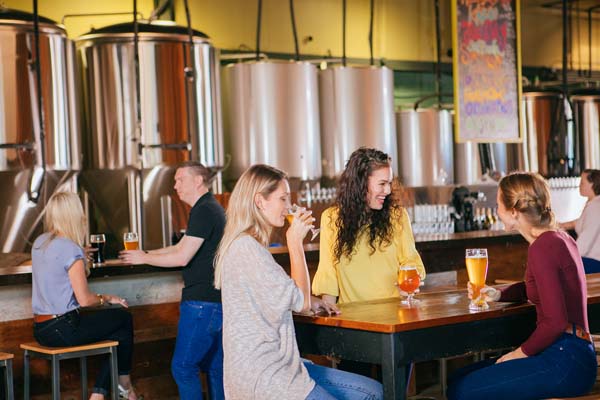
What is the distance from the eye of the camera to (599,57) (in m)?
15.4

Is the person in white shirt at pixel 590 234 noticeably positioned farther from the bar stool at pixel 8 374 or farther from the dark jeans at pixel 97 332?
the bar stool at pixel 8 374

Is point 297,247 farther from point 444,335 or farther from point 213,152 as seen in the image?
point 213,152

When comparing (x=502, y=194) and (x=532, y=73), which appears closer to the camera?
(x=502, y=194)

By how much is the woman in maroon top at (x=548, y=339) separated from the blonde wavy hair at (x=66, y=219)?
2.52 meters

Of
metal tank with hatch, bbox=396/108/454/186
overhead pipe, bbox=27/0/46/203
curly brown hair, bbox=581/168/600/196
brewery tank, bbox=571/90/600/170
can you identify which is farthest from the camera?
brewery tank, bbox=571/90/600/170

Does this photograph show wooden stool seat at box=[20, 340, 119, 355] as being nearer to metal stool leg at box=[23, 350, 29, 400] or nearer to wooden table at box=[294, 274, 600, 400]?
metal stool leg at box=[23, 350, 29, 400]


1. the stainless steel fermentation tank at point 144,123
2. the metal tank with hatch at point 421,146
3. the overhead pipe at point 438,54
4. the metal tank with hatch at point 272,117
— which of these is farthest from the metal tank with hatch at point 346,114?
the overhead pipe at point 438,54

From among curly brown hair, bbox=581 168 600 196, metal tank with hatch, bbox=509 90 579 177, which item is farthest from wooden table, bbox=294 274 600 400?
metal tank with hatch, bbox=509 90 579 177

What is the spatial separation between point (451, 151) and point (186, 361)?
732 centimetres

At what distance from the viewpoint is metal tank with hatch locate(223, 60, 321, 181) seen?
10133 millimetres

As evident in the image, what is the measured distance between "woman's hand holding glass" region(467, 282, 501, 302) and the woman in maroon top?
9.3 inches

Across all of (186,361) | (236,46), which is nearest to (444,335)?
(186,361)

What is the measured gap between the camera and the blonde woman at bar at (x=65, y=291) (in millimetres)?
5547

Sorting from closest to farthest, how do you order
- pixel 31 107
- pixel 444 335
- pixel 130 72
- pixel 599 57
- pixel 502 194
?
pixel 444 335 → pixel 502 194 → pixel 31 107 → pixel 130 72 → pixel 599 57
